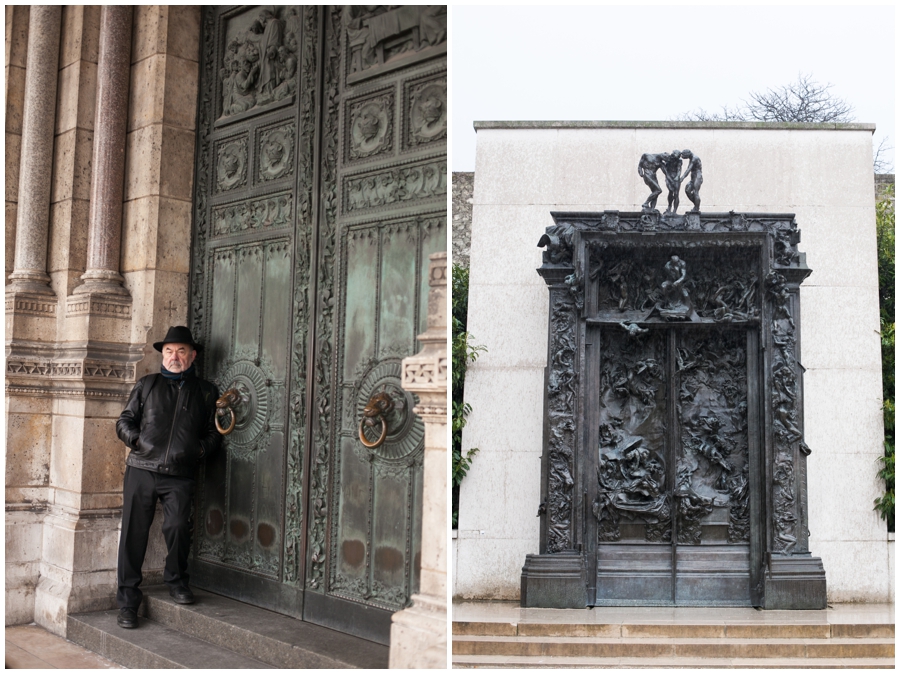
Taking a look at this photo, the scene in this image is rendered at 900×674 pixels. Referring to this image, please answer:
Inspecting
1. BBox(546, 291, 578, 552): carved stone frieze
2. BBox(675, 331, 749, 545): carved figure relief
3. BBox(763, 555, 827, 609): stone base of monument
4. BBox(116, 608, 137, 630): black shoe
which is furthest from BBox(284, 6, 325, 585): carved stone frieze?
BBox(763, 555, 827, 609): stone base of monument

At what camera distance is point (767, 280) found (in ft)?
21.5

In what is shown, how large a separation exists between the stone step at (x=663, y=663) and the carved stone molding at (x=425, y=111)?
3.11 metres

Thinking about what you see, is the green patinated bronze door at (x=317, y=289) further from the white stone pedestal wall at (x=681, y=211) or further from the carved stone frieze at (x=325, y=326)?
the white stone pedestal wall at (x=681, y=211)

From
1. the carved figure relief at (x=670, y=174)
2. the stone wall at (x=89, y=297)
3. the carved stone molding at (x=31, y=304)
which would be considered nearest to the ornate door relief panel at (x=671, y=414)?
the carved figure relief at (x=670, y=174)

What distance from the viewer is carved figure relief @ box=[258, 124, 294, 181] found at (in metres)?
4.99

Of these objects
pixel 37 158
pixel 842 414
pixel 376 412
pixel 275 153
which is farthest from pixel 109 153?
pixel 842 414

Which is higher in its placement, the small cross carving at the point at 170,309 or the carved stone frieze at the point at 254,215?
the carved stone frieze at the point at 254,215

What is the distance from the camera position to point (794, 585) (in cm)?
634

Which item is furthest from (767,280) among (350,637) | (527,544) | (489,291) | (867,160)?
(350,637)

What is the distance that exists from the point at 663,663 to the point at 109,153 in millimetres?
4658

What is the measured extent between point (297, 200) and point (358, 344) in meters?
0.96

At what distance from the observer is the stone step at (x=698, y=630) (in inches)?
224

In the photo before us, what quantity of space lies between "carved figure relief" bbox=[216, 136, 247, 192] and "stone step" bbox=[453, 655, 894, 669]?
320 cm

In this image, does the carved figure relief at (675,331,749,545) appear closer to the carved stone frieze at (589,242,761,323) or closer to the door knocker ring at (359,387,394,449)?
the carved stone frieze at (589,242,761,323)
